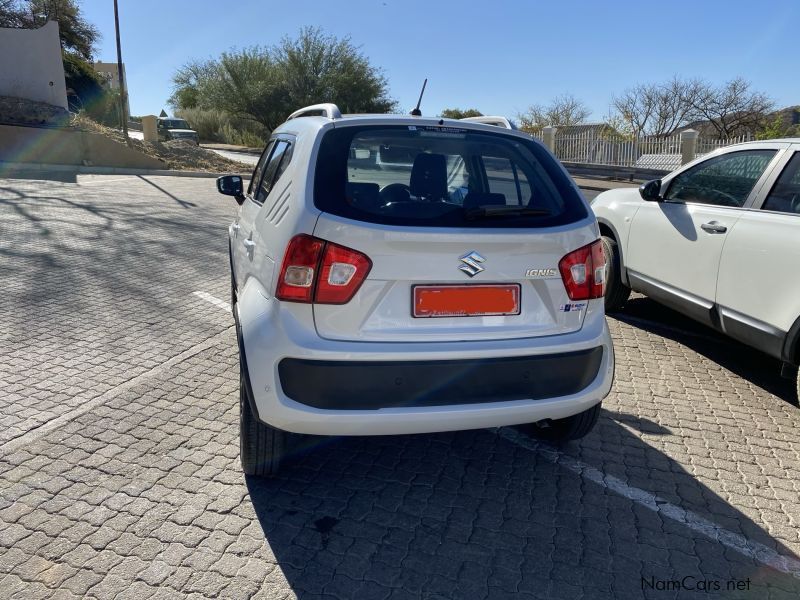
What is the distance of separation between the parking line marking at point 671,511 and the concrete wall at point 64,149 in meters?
19.6

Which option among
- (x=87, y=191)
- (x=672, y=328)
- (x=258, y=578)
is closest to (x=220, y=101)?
(x=87, y=191)

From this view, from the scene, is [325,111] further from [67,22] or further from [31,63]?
[67,22]

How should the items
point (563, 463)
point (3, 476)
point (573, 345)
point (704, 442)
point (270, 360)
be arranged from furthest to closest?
point (704, 442)
point (563, 463)
point (3, 476)
point (573, 345)
point (270, 360)

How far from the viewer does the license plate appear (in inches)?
104

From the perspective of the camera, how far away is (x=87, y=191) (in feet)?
45.5

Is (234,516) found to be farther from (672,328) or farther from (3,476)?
(672,328)

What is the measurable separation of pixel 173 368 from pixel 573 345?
2.91 metres

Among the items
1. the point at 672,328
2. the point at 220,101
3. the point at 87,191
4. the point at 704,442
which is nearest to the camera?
the point at 704,442

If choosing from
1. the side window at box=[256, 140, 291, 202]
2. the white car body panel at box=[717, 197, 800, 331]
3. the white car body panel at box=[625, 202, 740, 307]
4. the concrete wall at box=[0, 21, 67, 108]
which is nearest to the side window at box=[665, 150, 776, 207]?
the white car body panel at box=[625, 202, 740, 307]

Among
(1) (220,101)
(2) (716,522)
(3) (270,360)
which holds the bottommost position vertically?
(2) (716,522)

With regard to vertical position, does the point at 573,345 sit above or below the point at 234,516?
above

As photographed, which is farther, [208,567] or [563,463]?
[563,463]

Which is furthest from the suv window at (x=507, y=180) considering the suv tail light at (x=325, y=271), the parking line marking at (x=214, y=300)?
the parking line marking at (x=214, y=300)

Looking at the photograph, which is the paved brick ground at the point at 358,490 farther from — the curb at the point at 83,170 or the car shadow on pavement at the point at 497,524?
the curb at the point at 83,170
